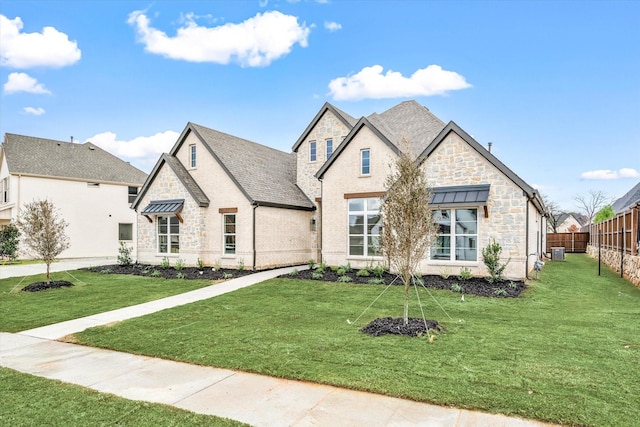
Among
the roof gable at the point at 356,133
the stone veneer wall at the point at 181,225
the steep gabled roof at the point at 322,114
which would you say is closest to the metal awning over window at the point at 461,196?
the roof gable at the point at 356,133

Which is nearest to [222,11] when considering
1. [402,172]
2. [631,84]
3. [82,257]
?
[402,172]

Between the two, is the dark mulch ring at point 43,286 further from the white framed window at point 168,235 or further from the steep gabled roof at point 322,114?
the steep gabled roof at point 322,114

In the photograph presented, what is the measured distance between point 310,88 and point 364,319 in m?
14.9

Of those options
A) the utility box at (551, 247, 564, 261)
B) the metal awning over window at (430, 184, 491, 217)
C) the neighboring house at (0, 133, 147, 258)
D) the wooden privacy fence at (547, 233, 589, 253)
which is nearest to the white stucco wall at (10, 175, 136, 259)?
the neighboring house at (0, 133, 147, 258)

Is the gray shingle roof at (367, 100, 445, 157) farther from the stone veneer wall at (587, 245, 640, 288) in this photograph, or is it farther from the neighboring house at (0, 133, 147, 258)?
the neighboring house at (0, 133, 147, 258)

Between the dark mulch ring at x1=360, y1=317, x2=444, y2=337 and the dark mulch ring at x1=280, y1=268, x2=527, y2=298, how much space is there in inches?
155

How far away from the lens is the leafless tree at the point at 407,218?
303 inches

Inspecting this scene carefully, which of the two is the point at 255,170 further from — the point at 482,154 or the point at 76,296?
the point at 482,154

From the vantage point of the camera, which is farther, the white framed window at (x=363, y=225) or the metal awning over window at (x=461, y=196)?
the white framed window at (x=363, y=225)

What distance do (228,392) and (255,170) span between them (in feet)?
54.3

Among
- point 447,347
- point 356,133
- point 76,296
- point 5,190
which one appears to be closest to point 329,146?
point 356,133

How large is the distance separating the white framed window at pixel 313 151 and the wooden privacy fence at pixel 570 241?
2649 cm

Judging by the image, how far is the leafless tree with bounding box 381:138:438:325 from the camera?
769cm

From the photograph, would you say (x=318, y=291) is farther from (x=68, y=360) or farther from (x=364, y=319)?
(x=68, y=360)
